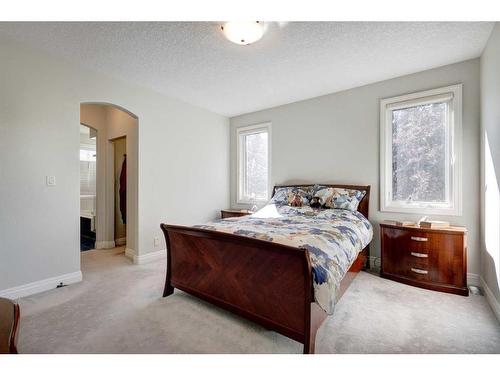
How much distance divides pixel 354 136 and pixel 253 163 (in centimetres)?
183

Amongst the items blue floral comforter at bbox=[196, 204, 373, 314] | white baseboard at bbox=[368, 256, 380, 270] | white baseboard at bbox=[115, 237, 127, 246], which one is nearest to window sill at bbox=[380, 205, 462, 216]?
blue floral comforter at bbox=[196, 204, 373, 314]

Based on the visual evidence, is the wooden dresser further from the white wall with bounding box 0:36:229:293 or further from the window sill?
the white wall with bounding box 0:36:229:293

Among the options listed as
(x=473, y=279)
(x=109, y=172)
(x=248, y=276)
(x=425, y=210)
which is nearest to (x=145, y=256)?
(x=109, y=172)

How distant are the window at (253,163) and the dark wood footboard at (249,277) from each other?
2297mm

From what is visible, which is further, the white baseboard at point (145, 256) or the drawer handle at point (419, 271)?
the white baseboard at point (145, 256)

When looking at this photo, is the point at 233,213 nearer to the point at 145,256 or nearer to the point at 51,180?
the point at 145,256

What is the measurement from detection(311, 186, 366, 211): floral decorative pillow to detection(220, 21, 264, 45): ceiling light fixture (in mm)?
2002

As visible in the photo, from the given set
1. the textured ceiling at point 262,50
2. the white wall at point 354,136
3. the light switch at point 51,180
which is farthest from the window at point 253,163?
the light switch at point 51,180

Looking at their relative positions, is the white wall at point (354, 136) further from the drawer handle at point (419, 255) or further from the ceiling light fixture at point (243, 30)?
the ceiling light fixture at point (243, 30)

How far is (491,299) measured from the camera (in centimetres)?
207

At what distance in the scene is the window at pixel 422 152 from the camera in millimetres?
2602
